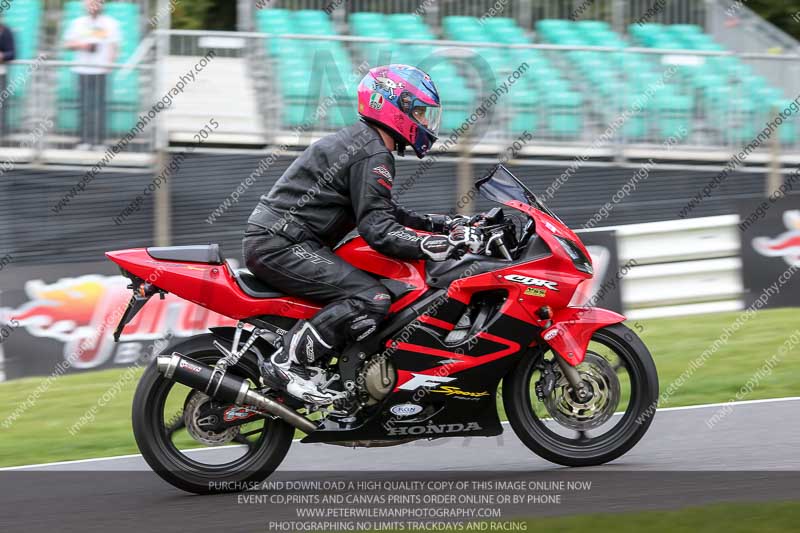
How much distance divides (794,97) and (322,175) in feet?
26.0

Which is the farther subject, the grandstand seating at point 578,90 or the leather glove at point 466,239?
the grandstand seating at point 578,90

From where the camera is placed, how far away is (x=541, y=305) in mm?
5984

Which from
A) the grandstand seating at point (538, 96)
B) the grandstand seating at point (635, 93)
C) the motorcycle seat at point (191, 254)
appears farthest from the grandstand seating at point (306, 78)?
the motorcycle seat at point (191, 254)

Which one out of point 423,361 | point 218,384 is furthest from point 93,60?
point 423,361

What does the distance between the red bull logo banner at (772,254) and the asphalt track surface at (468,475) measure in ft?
10.9

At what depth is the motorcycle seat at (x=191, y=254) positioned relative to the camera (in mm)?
5902

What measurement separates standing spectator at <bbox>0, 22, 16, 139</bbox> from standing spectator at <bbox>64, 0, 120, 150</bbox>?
0.60 m

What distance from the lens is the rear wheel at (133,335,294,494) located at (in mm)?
5930

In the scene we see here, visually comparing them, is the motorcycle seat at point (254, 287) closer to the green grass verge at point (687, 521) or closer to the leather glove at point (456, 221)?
the leather glove at point (456, 221)

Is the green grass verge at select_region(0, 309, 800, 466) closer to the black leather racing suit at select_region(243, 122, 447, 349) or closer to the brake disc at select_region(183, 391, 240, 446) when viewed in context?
the brake disc at select_region(183, 391, 240, 446)

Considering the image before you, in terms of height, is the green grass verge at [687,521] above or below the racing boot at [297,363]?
below

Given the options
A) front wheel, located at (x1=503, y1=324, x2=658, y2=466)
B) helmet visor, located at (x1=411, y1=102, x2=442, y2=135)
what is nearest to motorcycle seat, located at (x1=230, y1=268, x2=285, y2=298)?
helmet visor, located at (x1=411, y1=102, x2=442, y2=135)

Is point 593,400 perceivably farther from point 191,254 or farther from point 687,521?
point 191,254

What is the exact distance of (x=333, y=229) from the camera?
240 inches
